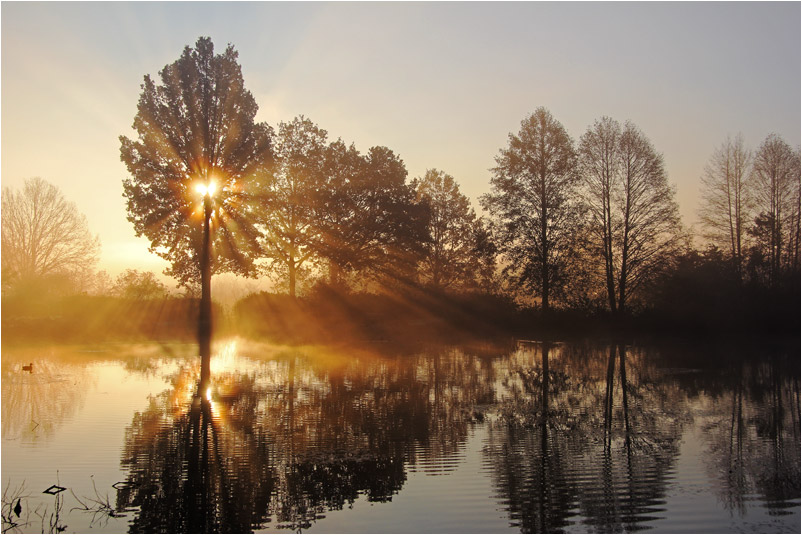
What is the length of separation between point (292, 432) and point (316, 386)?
5.05 metres

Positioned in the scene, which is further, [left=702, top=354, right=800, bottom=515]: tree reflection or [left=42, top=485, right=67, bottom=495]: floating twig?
[left=702, top=354, right=800, bottom=515]: tree reflection

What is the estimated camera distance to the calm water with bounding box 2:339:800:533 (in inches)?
263

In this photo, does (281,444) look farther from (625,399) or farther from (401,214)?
(401,214)

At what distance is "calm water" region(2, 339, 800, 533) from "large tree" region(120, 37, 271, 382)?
1562 centimetres

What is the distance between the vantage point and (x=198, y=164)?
33.6 m

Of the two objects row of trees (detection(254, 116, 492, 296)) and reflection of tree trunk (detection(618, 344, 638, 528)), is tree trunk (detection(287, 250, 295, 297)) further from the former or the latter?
reflection of tree trunk (detection(618, 344, 638, 528))

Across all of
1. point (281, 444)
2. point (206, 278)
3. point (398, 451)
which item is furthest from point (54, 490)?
point (206, 278)

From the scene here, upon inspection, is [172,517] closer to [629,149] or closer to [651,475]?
[651,475]

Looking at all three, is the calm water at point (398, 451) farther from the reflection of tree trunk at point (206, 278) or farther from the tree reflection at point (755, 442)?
the reflection of tree trunk at point (206, 278)

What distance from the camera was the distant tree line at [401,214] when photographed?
3325 cm

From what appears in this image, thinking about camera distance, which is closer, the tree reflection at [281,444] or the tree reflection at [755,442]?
the tree reflection at [281,444]

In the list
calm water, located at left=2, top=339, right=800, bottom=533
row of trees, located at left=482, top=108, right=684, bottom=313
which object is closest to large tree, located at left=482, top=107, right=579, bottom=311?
row of trees, located at left=482, top=108, right=684, bottom=313

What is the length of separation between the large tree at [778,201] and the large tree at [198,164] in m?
33.3

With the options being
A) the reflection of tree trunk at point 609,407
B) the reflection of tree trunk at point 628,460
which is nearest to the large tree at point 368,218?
the reflection of tree trunk at point 609,407
